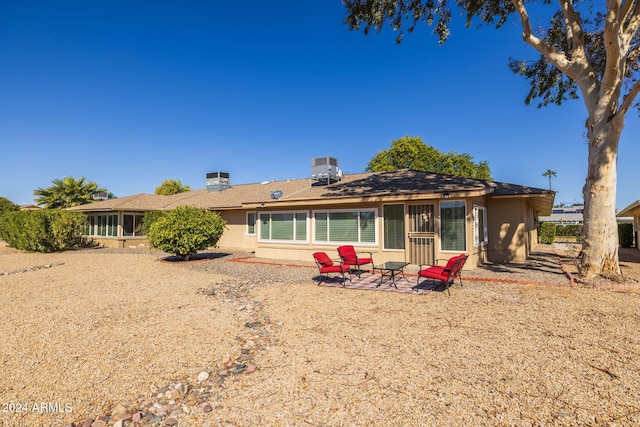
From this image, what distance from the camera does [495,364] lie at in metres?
4.08

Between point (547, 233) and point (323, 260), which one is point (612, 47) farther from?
point (547, 233)

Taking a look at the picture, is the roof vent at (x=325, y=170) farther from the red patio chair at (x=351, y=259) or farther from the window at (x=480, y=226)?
the window at (x=480, y=226)

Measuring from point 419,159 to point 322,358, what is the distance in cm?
3833

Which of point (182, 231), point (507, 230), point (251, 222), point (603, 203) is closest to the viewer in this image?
point (603, 203)

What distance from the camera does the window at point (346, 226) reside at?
12992mm

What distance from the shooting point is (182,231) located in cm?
1410

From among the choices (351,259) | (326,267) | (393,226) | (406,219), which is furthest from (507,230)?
(326,267)

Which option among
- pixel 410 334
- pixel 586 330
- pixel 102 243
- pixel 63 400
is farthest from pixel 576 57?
pixel 102 243

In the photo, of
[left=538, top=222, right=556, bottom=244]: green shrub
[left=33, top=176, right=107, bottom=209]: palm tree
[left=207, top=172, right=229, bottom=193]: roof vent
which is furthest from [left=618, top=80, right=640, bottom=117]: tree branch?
[left=33, top=176, right=107, bottom=209]: palm tree

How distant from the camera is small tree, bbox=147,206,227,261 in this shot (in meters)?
14.0

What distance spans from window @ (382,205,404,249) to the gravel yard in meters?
4.31

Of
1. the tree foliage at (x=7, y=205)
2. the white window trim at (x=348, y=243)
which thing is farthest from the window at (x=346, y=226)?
the tree foliage at (x=7, y=205)

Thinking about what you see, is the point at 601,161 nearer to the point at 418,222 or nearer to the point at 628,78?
the point at 418,222

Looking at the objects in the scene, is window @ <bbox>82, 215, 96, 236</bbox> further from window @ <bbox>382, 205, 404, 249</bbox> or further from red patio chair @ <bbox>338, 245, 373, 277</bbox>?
window @ <bbox>382, 205, 404, 249</bbox>
